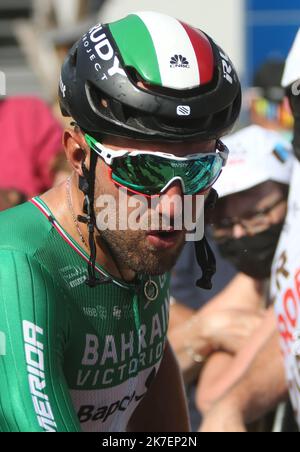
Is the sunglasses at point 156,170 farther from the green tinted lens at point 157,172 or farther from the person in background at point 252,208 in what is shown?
the person in background at point 252,208

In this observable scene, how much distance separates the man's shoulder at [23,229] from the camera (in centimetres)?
237

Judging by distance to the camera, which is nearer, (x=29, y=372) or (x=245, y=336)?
(x=29, y=372)

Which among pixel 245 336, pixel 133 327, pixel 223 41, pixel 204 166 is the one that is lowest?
pixel 223 41

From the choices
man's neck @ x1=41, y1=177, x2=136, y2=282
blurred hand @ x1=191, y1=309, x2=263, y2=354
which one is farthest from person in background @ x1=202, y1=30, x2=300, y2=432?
man's neck @ x1=41, y1=177, x2=136, y2=282

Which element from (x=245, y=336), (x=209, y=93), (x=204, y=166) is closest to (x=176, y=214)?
(x=204, y=166)

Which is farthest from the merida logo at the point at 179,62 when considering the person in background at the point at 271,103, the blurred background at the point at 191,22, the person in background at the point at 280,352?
the blurred background at the point at 191,22

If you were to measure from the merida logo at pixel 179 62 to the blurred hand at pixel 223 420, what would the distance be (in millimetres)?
1565

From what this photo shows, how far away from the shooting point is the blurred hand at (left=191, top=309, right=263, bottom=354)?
13.8ft

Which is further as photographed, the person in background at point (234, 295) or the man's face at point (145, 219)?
the person in background at point (234, 295)

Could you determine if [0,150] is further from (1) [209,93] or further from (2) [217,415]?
(1) [209,93]

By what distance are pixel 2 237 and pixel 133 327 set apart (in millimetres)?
524

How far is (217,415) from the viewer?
352 cm

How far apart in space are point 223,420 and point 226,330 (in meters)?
0.79

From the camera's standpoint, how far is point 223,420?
3492mm
